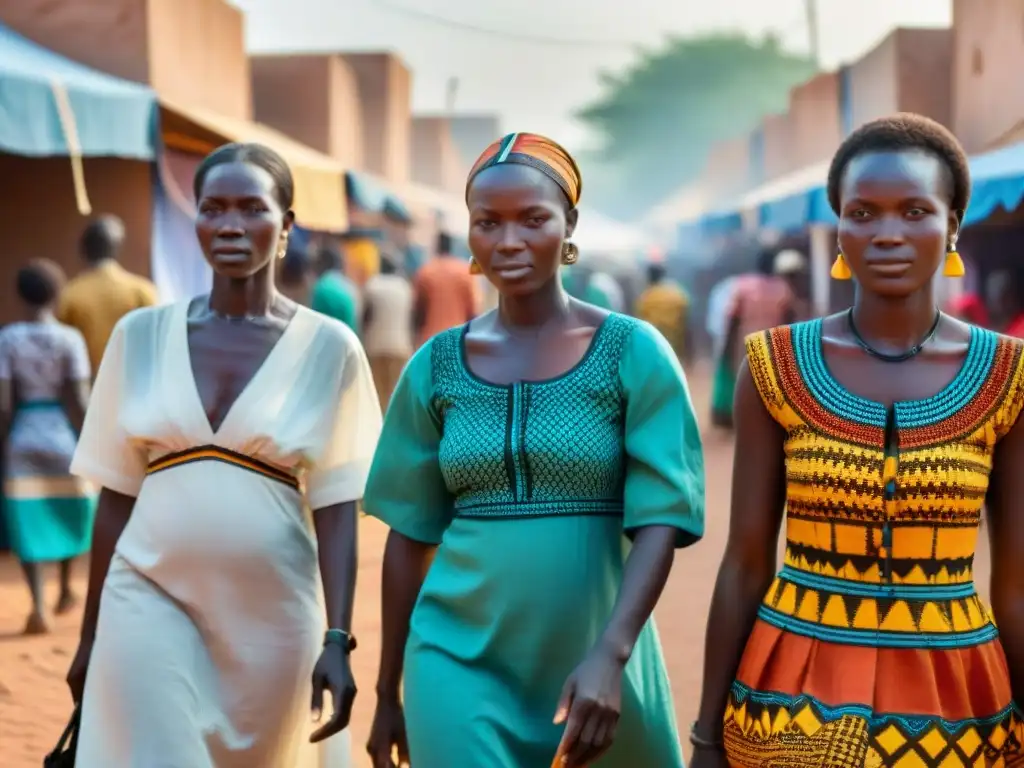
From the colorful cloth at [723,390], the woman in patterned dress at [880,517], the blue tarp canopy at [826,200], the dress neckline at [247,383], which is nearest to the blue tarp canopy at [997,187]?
the blue tarp canopy at [826,200]

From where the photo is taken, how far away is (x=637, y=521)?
301 cm

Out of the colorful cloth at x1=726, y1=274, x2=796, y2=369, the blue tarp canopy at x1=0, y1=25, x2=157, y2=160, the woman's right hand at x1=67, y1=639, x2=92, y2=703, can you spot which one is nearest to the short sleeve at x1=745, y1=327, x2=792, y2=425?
the woman's right hand at x1=67, y1=639, x2=92, y2=703

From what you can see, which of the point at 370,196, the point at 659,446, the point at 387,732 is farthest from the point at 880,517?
the point at 370,196

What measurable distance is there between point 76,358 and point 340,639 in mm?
5453

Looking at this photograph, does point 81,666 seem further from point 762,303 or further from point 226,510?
point 762,303

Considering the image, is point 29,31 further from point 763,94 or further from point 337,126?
point 763,94

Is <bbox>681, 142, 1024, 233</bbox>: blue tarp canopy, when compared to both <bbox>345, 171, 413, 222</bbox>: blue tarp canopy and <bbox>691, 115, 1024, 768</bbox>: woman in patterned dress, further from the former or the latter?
<bbox>345, 171, 413, 222</bbox>: blue tarp canopy

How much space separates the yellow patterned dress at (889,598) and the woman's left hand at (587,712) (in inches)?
11.1

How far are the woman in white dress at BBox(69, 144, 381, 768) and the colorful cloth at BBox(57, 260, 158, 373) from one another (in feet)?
18.4

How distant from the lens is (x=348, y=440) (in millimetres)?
4004

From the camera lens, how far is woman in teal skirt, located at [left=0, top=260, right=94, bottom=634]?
858cm

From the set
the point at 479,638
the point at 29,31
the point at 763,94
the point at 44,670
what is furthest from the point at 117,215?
the point at 763,94

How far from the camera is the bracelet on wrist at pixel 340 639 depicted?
3.68 meters

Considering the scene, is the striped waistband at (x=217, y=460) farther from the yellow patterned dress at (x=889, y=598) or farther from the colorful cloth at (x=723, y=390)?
the colorful cloth at (x=723, y=390)
